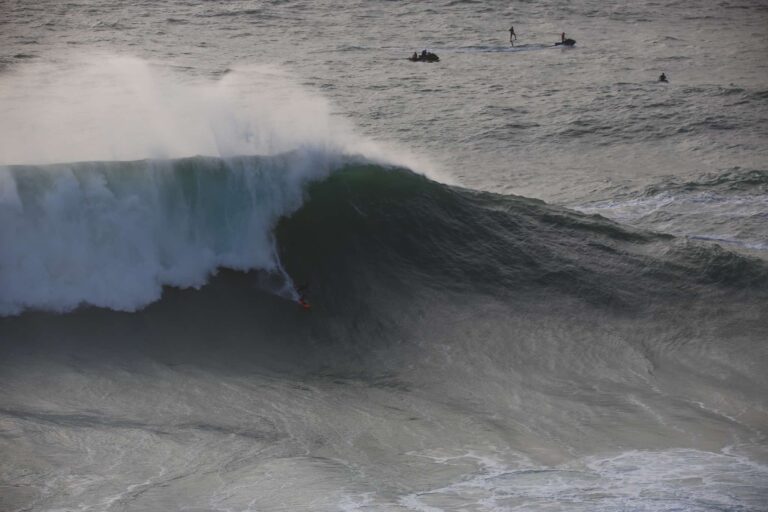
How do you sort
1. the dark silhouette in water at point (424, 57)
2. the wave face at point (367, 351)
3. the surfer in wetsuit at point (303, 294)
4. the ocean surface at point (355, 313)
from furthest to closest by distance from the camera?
the dark silhouette in water at point (424, 57)
the surfer in wetsuit at point (303, 294)
the ocean surface at point (355, 313)
the wave face at point (367, 351)

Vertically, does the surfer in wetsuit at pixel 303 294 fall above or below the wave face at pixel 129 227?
below

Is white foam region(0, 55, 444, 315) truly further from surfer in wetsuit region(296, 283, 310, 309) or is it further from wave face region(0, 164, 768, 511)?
surfer in wetsuit region(296, 283, 310, 309)

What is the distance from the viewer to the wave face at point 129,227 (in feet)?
43.1

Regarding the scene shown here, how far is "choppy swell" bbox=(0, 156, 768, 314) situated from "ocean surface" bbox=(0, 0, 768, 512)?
0.12 feet

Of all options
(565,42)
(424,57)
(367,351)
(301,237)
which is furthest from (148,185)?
(565,42)

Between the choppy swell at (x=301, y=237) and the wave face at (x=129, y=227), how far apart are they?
0.06ft

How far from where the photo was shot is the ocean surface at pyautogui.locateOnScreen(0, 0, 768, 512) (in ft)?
A: 32.3

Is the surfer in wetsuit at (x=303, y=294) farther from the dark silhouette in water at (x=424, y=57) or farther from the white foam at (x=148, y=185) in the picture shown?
the dark silhouette in water at (x=424, y=57)

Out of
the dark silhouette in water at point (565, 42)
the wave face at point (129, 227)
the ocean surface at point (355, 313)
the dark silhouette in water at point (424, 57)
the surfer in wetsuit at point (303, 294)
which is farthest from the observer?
the dark silhouette in water at point (565, 42)

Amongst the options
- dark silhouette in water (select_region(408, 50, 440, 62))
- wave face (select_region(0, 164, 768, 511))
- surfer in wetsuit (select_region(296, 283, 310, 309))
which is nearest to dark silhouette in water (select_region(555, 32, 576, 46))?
dark silhouette in water (select_region(408, 50, 440, 62))

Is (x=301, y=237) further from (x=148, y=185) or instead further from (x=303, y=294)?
(x=148, y=185)

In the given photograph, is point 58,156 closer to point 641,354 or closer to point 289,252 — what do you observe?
point 289,252

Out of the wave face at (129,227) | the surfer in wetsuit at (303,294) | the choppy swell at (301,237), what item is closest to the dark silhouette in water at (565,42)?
the choppy swell at (301,237)

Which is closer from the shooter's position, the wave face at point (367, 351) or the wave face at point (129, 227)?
the wave face at point (367, 351)
